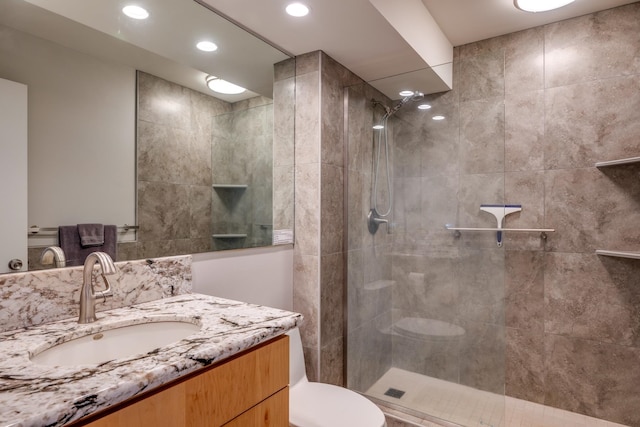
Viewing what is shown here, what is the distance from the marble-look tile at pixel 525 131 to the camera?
2334 millimetres

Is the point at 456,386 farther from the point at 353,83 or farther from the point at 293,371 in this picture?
the point at 353,83

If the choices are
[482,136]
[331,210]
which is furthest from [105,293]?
[482,136]

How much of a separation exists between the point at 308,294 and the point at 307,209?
526mm

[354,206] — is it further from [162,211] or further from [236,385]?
[236,385]

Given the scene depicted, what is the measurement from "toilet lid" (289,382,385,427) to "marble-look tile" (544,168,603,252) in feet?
5.25

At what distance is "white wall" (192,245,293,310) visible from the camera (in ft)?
5.60

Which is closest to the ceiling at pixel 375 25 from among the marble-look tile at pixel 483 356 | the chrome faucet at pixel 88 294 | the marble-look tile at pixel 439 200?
the marble-look tile at pixel 439 200

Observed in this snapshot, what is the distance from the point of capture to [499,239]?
7.11 ft

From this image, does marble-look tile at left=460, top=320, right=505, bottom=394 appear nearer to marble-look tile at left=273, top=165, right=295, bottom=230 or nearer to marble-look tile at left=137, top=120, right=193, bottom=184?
marble-look tile at left=273, top=165, right=295, bottom=230

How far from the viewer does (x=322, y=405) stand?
5.65ft

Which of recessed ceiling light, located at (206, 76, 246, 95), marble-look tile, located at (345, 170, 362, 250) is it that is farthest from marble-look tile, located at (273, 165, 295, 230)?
recessed ceiling light, located at (206, 76, 246, 95)

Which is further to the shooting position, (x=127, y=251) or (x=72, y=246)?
(x=127, y=251)

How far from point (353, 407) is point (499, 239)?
4.27ft

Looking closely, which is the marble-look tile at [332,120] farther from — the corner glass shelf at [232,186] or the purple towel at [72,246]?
the purple towel at [72,246]
